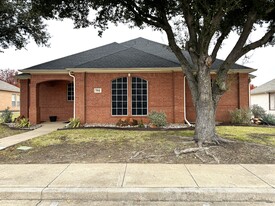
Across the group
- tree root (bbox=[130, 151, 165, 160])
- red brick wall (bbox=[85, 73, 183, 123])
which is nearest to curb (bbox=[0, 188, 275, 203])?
tree root (bbox=[130, 151, 165, 160])

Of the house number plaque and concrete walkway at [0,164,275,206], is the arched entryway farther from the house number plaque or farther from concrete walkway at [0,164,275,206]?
concrete walkway at [0,164,275,206]

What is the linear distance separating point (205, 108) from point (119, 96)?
23.1ft

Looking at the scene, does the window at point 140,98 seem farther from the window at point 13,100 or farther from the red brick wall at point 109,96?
the window at point 13,100

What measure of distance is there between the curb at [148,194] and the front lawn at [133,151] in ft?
6.83

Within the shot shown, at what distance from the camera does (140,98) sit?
45.9 ft

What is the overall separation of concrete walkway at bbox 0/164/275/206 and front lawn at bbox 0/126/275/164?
0.84 meters

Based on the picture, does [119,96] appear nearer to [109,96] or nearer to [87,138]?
[109,96]

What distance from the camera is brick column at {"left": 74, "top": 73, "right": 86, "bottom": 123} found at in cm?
1355

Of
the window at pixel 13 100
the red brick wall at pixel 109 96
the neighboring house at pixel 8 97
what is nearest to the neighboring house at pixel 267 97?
the red brick wall at pixel 109 96

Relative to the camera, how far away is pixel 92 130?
1137 cm

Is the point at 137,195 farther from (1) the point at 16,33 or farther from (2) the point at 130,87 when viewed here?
(1) the point at 16,33

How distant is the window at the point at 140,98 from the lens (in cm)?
1398

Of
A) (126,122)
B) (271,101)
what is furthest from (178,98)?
(271,101)

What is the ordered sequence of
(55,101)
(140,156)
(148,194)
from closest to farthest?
1. (148,194)
2. (140,156)
3. (55,101)
